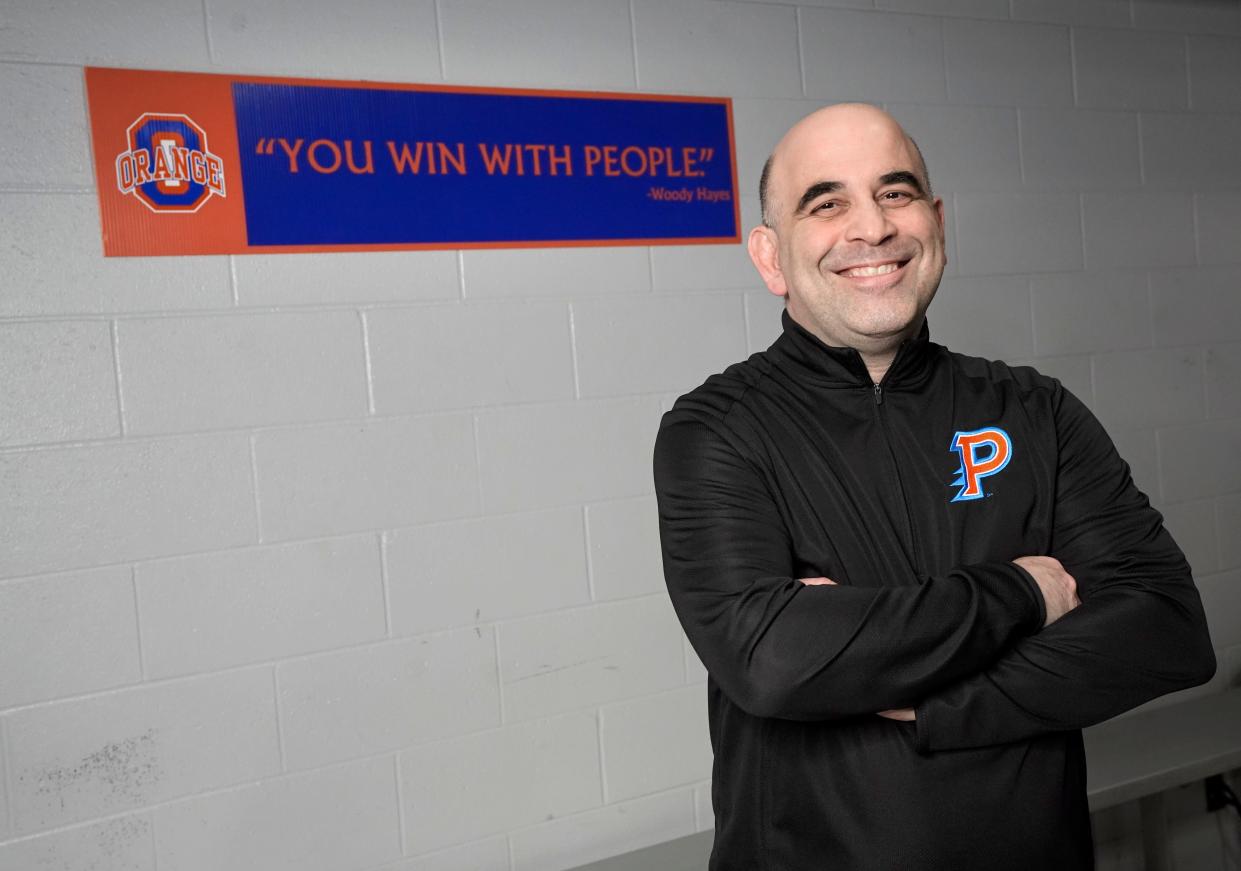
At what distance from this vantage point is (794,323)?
4.67 ft

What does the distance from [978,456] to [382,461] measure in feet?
4.18

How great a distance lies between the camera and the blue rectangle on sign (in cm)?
208

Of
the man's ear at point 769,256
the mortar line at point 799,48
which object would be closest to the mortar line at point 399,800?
the man's ear at point 769,256

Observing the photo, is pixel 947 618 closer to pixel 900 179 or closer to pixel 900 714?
pixel 900 714

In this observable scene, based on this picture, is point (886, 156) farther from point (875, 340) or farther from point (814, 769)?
point (814, 769)

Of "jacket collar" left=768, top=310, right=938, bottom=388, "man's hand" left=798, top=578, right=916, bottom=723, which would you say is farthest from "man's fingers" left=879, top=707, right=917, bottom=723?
"jacket collar" left=768, top=310, right=938, bottom=388

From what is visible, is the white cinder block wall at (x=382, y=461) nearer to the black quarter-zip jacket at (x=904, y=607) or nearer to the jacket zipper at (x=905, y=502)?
the black quarter-zip jacket at (x=904, y=607)

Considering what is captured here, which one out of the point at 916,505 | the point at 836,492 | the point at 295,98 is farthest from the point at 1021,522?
the point at 295,98

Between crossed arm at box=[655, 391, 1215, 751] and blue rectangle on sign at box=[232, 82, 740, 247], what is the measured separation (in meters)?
1.06

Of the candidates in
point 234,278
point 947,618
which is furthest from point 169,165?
point 947,618

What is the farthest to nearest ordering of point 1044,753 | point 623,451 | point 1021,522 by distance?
point 623,451 < point 1021,522 < point 1044,753

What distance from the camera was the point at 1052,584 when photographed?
1.26 metres

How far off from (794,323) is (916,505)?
0.30 m

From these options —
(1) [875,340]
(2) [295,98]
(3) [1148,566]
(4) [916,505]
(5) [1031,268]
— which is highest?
(2) [295,98]
